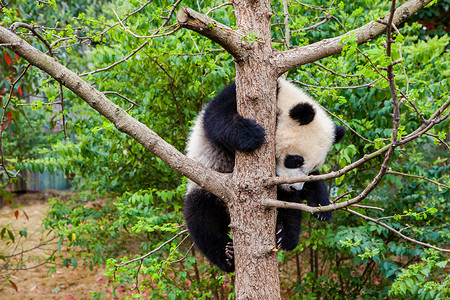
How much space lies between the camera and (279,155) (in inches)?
116

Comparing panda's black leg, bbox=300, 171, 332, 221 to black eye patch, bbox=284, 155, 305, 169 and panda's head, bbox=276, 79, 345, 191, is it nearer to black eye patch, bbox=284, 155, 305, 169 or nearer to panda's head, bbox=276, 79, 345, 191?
panda's head, bbox=276, 79, 345, 191

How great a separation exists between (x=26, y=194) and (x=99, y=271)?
11.3 ft

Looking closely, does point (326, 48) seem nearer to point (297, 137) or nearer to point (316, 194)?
point (297, 137)

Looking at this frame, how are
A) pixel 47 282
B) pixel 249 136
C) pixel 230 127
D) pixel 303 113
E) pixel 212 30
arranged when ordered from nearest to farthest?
pixel 212 30
pixel 249 136
pixel 230 127
pixel 303 113
pixel 47 282

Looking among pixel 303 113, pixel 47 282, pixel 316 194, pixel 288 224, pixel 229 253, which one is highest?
pixel 303 113

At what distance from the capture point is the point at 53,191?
9.83 meters

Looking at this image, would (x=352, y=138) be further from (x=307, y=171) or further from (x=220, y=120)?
(x=220, y=120)

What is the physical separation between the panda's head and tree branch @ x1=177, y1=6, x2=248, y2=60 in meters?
0.81

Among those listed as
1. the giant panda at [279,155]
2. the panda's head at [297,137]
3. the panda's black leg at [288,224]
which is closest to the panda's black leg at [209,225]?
the giant panda at [279,155]

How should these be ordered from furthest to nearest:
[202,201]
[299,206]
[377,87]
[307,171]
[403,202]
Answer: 1. [403,202]
2. [377,87]
3. [202,201]
4. [307,171]
5. [299,206]

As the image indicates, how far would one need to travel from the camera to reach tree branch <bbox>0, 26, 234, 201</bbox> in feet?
6.84

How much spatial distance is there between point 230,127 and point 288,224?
124cm

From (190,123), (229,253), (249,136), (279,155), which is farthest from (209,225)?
(190,123)

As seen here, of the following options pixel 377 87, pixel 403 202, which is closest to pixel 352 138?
pixel 377 87
